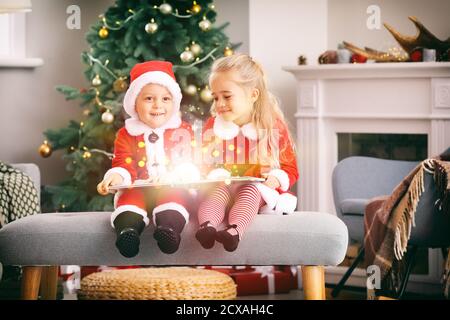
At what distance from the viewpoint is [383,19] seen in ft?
13.6

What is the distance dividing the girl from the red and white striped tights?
3 cm

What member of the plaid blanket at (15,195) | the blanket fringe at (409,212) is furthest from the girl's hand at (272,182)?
the plaid blanket at (15,195)

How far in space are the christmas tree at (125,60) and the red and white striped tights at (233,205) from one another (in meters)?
1.20

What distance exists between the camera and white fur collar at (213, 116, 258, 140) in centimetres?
269

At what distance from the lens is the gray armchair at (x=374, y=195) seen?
303 cm

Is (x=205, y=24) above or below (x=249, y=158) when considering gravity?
above

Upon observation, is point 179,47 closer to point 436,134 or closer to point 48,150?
point 48,150

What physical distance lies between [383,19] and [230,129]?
1697mm

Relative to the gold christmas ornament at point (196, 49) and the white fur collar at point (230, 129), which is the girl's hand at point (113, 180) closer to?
the white fur collar at point (230, 129)

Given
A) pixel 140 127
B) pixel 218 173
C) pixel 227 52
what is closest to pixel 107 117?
pixel 227 52

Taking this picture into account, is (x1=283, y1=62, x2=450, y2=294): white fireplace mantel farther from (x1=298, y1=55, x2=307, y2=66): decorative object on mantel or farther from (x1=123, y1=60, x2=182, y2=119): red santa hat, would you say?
(x1=123, y1=60, x2=182, y2=119): red santa hat

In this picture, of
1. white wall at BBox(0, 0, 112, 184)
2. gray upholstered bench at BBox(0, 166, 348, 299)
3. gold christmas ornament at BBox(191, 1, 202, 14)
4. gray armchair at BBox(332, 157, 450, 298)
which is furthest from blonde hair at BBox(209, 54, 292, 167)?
white wall at BBox(0, 0, 112, 184)

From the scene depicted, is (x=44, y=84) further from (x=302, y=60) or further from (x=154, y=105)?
(x=154, y=105)

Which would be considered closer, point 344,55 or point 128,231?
point 128,231
